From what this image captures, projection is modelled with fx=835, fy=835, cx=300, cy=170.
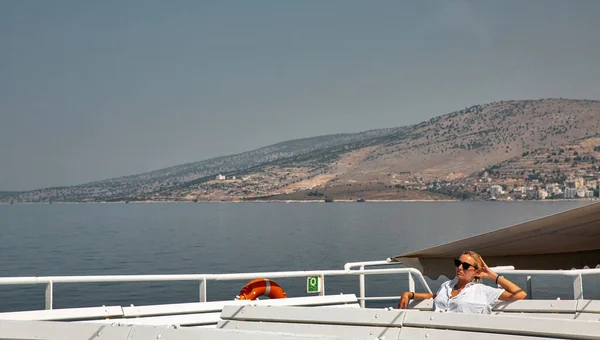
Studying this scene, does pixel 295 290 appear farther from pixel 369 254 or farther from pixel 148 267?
pixel 369 254

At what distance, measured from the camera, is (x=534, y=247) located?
28.1 feet

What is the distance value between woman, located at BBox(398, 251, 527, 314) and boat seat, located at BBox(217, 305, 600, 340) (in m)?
1.22

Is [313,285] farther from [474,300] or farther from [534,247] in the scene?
[474,300]

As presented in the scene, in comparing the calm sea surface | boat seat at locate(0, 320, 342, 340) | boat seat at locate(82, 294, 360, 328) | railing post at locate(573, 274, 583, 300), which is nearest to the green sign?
boat seat at locate(82, 294, 360, 328)

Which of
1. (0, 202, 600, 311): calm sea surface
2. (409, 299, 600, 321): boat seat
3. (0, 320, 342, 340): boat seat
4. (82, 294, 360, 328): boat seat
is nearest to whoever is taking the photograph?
(0, 320, 342, 340): boat seat

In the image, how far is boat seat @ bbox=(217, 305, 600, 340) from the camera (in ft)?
14.0

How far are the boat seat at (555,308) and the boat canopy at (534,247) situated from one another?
1297 millimetres

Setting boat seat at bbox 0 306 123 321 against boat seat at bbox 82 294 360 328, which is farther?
boat seat at bbox 82 294 360 328

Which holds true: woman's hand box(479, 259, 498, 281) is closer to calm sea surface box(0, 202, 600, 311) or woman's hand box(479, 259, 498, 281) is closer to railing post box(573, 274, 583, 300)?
railing post box(573, 274, 583, 300)

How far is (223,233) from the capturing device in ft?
311

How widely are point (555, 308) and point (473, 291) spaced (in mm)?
620

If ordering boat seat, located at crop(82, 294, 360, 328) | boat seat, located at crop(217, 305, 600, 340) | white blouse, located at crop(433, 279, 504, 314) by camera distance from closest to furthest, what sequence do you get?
1. boat seat, located at crop(217, 305, 600, 340)
2. white blouse, located at crop(433, 279, 504, 314)
3. boat seat, located at crop(82, 294, 360, 328)

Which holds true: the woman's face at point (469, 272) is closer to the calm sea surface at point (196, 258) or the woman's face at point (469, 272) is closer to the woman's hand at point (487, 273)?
the woman's hand at point (487, 273)

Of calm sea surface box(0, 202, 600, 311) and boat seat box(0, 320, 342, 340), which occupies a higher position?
boat seat box(0, 320, 342, 340)
